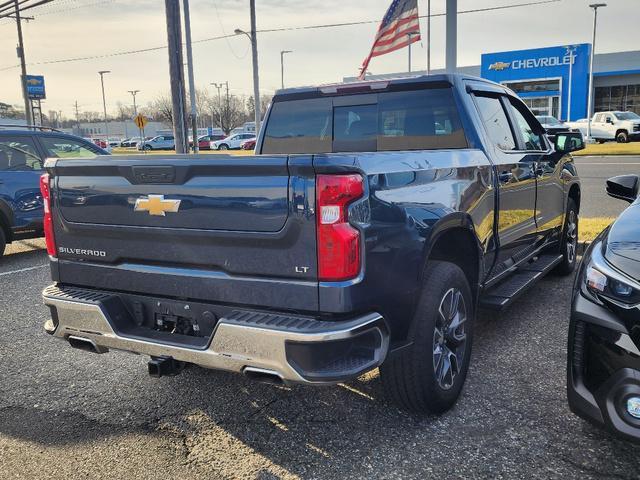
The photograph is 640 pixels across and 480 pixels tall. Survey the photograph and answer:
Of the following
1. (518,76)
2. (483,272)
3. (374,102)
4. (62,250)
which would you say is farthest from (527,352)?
(518,76)

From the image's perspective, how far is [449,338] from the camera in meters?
3.39

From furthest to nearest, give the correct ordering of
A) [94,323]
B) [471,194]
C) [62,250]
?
[471,194] < [62,250] < [94,323]

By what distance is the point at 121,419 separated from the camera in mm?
3441

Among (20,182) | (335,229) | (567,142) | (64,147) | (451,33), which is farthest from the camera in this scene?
(451,33)

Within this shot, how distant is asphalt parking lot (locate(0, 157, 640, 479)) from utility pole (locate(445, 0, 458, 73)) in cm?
760

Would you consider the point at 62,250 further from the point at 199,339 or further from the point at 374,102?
the point at 374,102

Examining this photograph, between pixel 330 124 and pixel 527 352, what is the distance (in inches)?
90.9

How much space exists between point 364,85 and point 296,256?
7.33 ft

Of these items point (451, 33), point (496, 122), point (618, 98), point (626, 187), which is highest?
point (618, 98)

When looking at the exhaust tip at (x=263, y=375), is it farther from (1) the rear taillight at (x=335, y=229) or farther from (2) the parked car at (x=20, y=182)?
(2) the parked car at (x=20, y=182)

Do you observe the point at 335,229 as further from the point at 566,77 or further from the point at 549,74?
the point at 549,74

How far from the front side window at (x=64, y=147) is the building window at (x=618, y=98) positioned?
49.9 m

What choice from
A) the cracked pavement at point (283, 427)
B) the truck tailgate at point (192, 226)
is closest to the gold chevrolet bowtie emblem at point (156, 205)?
the truck tailgate at point (192, 226)

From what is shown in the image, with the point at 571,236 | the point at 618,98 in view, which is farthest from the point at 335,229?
the point at 618,98
